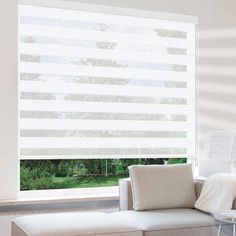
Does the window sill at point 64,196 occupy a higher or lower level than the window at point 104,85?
lower

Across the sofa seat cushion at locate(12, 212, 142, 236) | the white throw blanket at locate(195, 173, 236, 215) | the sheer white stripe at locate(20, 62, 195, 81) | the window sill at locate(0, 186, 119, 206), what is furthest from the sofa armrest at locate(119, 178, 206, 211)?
the sheer white stripe at locate(20, 62, 195, 81)

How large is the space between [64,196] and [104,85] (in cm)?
121

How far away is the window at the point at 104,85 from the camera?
4.60 metres

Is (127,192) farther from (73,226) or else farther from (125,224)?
(73,226)

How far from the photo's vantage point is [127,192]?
4242 mm

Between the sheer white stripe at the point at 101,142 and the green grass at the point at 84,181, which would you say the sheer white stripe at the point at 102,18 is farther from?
the green grass at the point at 84,181

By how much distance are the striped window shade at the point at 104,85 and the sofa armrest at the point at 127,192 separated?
61 centimetres

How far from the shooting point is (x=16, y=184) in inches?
173

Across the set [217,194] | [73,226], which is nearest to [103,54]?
[217,194]

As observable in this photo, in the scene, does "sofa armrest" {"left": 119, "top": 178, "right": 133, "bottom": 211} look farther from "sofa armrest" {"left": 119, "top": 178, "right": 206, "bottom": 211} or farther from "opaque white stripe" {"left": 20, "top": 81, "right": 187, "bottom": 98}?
"opaque white stripe" {"left": 20, "top": 81, "right": 187, "bottom": 98}

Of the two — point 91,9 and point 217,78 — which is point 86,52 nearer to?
point 91,9

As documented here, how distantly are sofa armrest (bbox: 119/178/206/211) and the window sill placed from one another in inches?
13.1

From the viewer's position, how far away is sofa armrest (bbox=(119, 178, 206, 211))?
4234mm

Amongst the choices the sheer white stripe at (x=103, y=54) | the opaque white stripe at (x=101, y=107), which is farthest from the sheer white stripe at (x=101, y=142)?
the sheer white stripe at (x=103, y=54)
